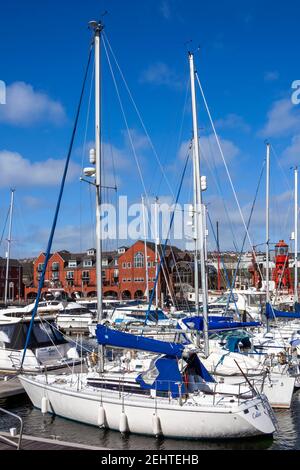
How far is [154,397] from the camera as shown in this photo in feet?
53.2

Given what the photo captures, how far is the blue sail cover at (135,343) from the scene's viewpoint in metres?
17.2

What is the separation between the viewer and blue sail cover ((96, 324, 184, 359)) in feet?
56.5

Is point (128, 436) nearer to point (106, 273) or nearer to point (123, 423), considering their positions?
point (123, 423)

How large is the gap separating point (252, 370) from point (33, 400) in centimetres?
871

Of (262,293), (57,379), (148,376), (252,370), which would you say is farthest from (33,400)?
(262,293)

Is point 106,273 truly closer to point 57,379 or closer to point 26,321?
point 26,321

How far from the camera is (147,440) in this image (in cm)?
1555

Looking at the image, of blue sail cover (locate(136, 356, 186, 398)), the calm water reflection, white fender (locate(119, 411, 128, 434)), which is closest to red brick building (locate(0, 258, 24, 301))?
the calm water reflection

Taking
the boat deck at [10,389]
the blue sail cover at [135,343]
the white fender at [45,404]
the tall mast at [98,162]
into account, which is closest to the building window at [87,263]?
the boat deck at [10,389]

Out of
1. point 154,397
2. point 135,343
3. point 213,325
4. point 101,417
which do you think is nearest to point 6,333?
point 213,325

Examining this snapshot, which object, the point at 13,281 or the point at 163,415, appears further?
the point at 13,281

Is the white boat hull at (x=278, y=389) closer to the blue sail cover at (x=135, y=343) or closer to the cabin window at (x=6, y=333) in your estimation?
the blue sail cover at (x=135, y=343)

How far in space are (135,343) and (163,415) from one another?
2978mm

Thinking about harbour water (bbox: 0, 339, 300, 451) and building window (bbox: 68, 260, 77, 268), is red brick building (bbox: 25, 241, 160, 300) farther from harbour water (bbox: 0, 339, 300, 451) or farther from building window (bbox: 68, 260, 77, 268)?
harbour water (bbox: 0, 339, 300, 451)
